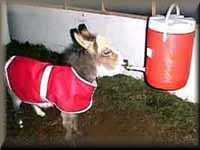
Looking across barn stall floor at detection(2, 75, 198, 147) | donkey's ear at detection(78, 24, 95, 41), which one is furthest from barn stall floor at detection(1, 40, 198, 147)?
donkey's ear at detection(78, 24, 95, 41)

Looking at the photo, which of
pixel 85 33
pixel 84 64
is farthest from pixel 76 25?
pixel 84 64

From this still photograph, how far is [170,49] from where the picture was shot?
1251 mm

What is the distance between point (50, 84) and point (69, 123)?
0.58 ft

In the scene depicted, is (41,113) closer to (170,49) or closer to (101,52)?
(101,52)

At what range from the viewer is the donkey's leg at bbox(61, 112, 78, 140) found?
1.44m

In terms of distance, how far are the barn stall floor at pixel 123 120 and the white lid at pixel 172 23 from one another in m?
0.24

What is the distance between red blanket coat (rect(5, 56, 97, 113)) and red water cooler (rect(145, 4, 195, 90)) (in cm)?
25

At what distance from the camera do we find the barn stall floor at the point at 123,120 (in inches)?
54.2

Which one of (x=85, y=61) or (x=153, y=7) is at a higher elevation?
(x=153, y=7)

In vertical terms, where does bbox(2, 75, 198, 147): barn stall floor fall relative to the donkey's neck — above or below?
below

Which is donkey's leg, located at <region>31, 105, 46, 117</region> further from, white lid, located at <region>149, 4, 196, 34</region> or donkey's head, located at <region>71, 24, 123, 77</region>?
white lid, located at <region>149, 4, 196, 34</region>

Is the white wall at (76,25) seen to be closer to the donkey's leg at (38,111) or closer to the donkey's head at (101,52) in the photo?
the donkey's head at (101,52)

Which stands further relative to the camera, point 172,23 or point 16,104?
point 16,104

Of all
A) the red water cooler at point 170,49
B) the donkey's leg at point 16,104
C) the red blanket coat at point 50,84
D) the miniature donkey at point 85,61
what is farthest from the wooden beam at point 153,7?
the donkey's leg at point 16,104
